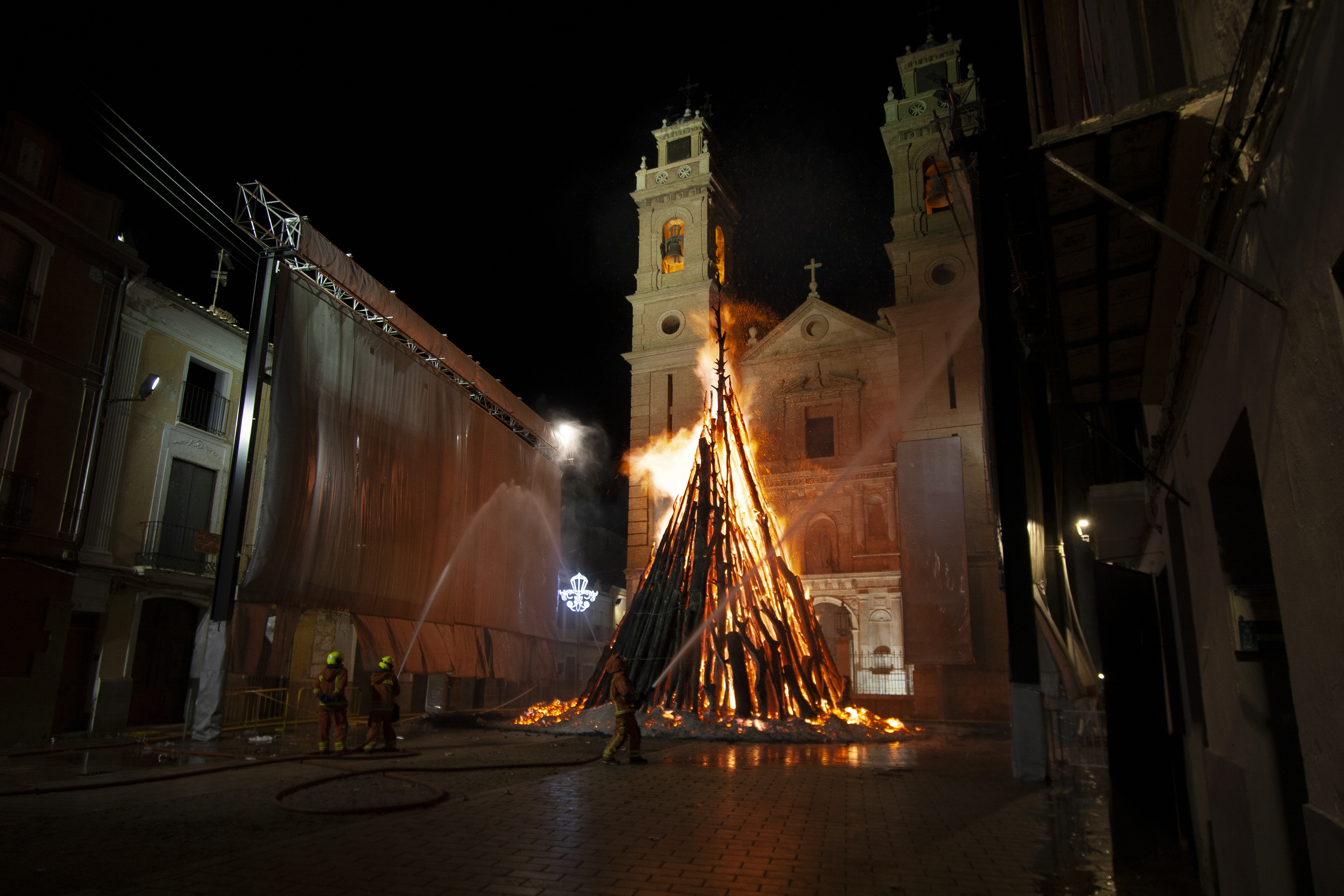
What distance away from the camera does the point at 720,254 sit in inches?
1385

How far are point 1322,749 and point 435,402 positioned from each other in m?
19.2

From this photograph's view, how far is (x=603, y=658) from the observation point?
51.2 feet

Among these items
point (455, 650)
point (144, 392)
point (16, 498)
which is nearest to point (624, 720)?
point (16, 498)

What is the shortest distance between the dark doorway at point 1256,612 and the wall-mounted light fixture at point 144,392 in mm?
17017

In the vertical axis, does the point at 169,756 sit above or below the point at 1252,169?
below

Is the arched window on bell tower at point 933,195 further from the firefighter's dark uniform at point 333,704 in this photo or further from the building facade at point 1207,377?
the firefighter's dark uniform at point 333,704

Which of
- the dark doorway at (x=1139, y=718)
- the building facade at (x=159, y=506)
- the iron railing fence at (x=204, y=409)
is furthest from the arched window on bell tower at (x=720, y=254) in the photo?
the dark doorway at (x=1139, y=718)

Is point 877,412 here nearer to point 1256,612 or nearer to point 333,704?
point 333,704

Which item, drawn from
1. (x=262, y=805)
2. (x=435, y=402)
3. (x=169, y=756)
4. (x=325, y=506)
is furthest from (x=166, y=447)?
(x=262, y=805)

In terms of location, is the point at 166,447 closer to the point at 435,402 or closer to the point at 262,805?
the point at 435,402

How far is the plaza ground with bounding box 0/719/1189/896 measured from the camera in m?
4.50

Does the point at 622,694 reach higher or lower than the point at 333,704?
higher

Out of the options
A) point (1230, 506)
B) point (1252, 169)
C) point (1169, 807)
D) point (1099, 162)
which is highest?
point (1099, 162)

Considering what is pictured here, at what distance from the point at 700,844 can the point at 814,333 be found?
2908 centimetres
